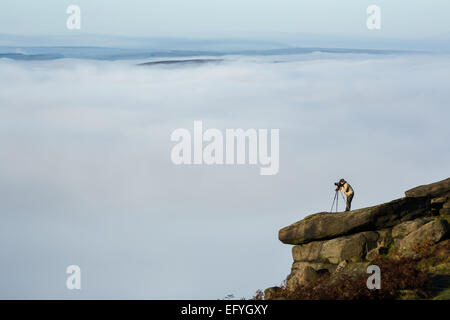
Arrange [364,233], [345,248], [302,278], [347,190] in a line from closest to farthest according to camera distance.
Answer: [302,278] < [345,248] < [364,233] < [347,190]

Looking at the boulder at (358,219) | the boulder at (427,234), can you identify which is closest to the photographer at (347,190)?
the boulder at (358,219)

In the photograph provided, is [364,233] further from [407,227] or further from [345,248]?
[407,227]

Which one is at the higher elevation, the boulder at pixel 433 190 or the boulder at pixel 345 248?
the boulder at pixel 433 190

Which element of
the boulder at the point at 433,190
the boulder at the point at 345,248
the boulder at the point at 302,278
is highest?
the boulder at the point at 433,190

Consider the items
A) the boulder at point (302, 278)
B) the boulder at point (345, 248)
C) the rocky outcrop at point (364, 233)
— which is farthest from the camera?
the boulder at point (345, 248)

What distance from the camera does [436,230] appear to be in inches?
1051

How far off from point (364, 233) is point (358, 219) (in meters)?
0.68

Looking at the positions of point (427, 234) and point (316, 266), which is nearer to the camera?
point (427, 234)

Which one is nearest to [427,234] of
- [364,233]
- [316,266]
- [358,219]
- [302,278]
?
[364,233]

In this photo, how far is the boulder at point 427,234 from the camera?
26.5 metres

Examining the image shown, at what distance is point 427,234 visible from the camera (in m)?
26.8

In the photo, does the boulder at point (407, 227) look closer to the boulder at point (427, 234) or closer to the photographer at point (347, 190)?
the boulder at point (427, 234)

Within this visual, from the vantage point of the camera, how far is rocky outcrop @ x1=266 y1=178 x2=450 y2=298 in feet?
89.7
